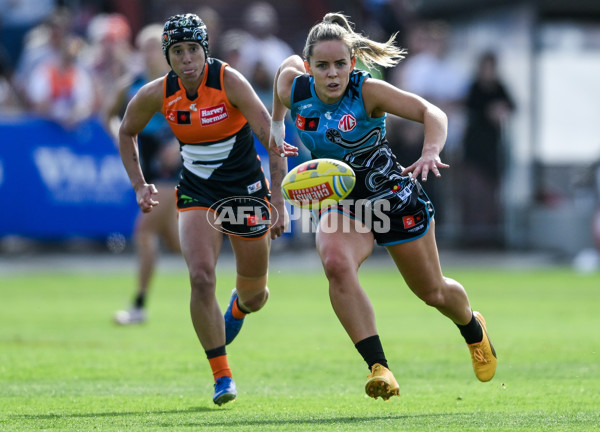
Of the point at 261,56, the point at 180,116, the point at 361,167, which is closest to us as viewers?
the point at 361,167

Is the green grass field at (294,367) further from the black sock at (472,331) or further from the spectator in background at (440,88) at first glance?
the spectator in background at (440,88)

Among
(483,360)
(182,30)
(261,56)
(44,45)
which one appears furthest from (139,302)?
(44,45)

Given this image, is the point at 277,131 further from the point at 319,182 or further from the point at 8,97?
the point at 8,97

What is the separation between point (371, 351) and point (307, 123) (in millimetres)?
1499

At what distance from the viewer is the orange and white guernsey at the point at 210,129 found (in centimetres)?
766

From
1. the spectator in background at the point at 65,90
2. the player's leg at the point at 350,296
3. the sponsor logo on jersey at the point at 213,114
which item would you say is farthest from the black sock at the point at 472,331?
the spectator in background at the point at 65,90

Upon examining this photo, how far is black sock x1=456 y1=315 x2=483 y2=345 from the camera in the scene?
7742 millimetres

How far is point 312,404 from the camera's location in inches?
282

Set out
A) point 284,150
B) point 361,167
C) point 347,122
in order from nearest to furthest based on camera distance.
Result: point 347,122 → point 361,167 → point 284,150

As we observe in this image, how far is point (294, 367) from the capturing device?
8945 millimetres

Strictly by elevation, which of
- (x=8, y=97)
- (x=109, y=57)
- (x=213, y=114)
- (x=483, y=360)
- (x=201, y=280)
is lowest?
(x=8, y=97)

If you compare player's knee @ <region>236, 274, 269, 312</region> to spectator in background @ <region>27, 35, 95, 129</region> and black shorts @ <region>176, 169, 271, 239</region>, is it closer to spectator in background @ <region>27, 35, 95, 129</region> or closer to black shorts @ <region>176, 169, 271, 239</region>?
black shorts @ <region>176, 169, 271, 239</region>

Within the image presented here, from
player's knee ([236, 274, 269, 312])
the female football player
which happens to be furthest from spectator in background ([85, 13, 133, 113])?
the female football player

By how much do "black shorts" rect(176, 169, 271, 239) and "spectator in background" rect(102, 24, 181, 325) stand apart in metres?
3.93
